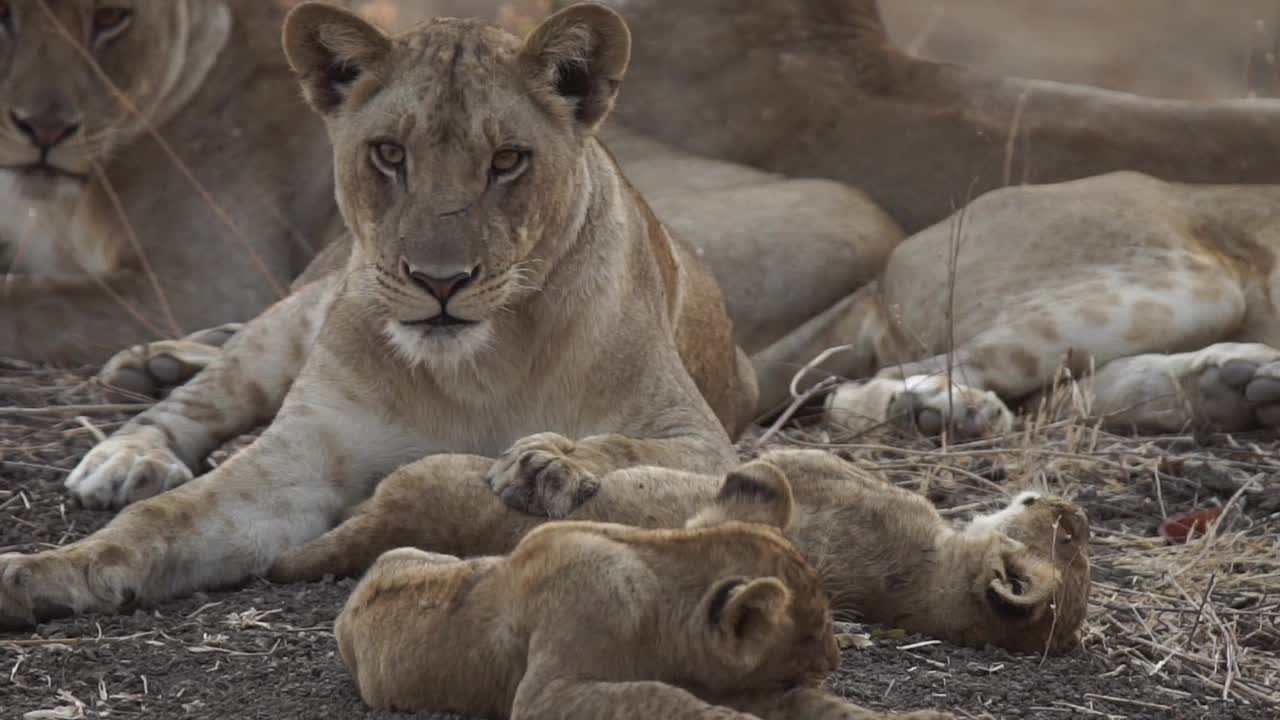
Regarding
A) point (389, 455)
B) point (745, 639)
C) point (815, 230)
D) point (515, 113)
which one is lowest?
point (815, 230)

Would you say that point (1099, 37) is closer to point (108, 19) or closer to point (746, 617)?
point (108, 19)

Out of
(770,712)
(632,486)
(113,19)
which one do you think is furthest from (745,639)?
(113,19)

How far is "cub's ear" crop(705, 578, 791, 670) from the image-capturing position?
89.0 inches

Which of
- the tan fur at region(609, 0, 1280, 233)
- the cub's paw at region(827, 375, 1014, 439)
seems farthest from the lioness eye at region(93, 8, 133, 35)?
the cub's paw at region(827, 375, 1014, 439)

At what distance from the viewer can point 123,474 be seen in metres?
4.09

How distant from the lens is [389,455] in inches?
148

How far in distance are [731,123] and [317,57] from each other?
291 cm

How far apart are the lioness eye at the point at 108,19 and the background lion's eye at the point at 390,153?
2.62 meters

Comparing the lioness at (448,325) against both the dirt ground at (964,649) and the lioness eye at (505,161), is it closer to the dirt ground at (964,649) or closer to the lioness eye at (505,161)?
the lioness eye at (505,161)

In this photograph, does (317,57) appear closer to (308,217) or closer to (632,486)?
(632,486)

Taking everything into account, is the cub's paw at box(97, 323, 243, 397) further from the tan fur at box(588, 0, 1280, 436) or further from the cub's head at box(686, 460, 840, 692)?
the cub's head at box(686, 460, 840, 692)

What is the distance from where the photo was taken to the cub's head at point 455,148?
343 cm

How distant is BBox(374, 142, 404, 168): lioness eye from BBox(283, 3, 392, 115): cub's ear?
18cm

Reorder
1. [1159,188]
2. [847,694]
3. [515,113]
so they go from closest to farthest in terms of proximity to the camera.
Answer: [847,694]
[515,113]
[1159,188]
